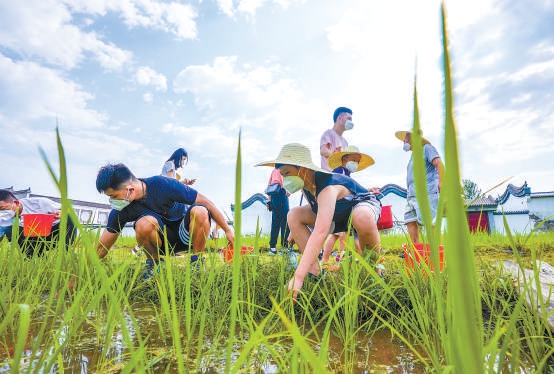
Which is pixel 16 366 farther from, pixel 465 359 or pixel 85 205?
pixel 85 205

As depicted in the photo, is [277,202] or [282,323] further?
[277,202]

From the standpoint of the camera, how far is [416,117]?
0.89 ft

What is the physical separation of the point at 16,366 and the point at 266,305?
3.93 feet

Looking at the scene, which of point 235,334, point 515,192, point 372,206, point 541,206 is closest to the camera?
point 235,334

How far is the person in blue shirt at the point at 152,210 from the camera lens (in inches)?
85.0

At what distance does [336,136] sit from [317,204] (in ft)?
5.84

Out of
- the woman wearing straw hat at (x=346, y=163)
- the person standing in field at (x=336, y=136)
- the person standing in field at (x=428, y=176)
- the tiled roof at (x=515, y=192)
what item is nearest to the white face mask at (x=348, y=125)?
the person standing in field at (x=336, y=136)

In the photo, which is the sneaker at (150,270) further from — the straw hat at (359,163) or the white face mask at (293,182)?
the straw hat at (359,163)

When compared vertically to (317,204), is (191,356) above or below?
below

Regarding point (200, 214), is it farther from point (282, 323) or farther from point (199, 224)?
point (282, 323)

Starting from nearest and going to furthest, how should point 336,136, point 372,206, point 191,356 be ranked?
point 191,356 → point 372,206 → point 336,136

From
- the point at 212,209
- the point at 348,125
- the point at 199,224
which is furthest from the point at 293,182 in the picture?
the point at 348,125

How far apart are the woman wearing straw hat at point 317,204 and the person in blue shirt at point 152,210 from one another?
21.1 inches

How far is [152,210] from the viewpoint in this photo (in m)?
2.47
